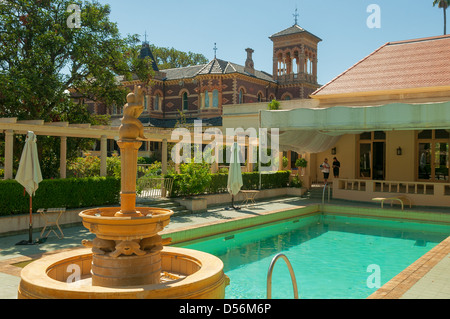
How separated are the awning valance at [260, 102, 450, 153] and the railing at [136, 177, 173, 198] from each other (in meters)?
5.18

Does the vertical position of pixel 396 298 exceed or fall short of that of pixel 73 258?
it falls short

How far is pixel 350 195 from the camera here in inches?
816

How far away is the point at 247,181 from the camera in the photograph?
20.9 meters

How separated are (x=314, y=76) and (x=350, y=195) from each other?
1124 inches

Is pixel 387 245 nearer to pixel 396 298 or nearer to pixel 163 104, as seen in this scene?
pixel 396 298

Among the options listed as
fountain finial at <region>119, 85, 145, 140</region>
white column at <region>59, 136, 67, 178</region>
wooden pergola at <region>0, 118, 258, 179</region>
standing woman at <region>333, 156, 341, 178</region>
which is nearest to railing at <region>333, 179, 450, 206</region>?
standing woman at <region>333, 156, 341, 178</region>

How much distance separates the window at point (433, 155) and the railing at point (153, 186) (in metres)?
13.6

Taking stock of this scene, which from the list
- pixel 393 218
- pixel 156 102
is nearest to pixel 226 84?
pixel 156 102

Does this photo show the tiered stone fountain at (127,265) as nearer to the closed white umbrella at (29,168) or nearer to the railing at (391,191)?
the closed white umbrella at (29,168)

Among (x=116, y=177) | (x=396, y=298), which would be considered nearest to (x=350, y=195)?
(x=116, y=177)

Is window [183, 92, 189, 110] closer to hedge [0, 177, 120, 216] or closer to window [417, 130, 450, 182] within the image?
window [417, 130, 450, 182]

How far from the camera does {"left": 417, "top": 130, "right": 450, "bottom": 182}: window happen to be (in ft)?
68.2

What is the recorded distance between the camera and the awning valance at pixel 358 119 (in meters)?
15.1
